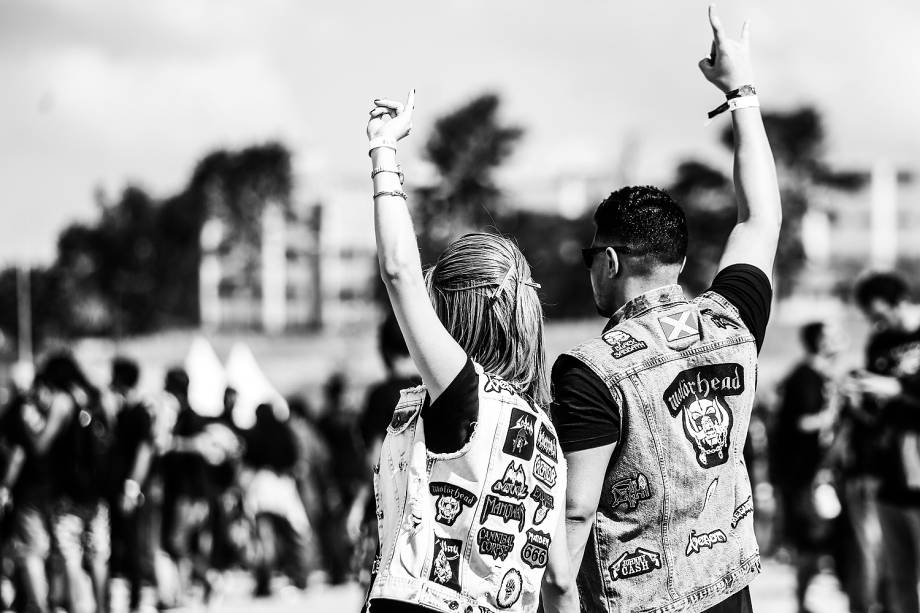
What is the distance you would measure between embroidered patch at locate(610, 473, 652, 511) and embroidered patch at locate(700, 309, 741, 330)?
1.46ft

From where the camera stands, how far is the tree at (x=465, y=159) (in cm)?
4981

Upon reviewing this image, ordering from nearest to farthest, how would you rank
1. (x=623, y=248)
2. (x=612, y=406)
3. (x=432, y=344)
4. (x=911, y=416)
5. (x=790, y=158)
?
(x=432, y=344), (x=612, y=406), (x=623, y=248), (x=911, y=416), (x=790, y=158)

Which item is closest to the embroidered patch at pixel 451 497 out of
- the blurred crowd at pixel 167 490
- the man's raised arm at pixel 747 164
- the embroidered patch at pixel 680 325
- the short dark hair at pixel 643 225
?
the embroidered patch at pixel 680 325

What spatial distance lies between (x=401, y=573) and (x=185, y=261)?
231ft

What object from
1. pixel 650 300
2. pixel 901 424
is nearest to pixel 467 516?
pixel 650 300

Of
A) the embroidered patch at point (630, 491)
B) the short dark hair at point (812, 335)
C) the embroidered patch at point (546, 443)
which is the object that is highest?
the short dark hair at point (812, 335)

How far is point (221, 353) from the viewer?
162 ft

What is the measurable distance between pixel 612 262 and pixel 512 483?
0.76 metres

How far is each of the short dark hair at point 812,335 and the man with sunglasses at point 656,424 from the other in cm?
450

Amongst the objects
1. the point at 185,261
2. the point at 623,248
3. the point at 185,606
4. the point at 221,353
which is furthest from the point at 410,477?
the point at 185,261

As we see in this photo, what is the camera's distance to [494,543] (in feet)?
7.28

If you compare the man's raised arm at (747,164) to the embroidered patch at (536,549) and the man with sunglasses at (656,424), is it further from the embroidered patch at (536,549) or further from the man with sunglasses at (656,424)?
the embroidered patch at (536,549)

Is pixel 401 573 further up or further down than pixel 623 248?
further down

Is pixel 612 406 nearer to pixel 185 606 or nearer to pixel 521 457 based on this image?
pixel 521 457
